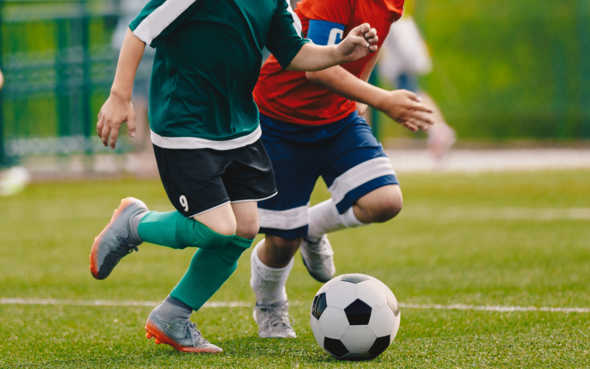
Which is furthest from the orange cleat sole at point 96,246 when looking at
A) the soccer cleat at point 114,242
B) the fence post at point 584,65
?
the fence post at point 584,65

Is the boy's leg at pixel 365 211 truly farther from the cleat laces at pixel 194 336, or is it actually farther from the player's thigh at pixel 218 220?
the cleat laces at pixel 194 336

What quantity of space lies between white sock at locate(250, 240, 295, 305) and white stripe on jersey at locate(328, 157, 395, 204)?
0.43 m

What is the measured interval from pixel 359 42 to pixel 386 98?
0.92 feet

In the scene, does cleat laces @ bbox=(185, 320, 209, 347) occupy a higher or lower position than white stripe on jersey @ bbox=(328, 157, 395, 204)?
lower

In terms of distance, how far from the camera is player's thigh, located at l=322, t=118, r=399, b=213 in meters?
3.51

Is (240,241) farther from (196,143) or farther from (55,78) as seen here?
(55,78)

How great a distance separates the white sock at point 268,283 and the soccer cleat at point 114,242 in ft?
1.97

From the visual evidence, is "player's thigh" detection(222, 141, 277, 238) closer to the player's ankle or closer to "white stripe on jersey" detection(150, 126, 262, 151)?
"white stripe on jersey" detection(150, 126, 262, 151)

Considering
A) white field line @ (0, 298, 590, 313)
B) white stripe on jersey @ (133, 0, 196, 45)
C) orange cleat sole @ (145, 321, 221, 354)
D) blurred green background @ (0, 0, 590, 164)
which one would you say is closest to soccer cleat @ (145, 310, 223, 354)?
orange cleat sole @ (145, 321, 221, 354)

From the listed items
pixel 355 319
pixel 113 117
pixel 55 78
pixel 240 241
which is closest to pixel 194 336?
pixel 240 241

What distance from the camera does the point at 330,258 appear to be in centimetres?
395

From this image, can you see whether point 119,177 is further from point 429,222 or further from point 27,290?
point 27,290

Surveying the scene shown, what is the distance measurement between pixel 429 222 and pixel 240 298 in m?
3.15

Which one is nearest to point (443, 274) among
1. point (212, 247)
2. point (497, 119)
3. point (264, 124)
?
point (264, 124)
